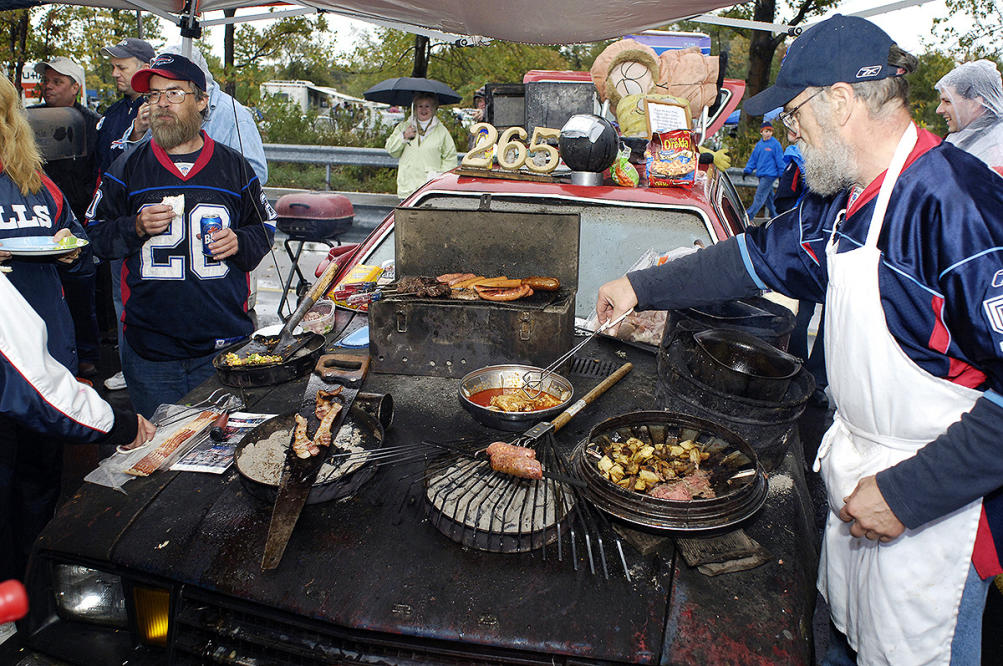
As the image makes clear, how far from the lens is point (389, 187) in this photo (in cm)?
1551

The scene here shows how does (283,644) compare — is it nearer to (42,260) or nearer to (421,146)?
(42,260)

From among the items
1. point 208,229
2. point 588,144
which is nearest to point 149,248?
point 208,229

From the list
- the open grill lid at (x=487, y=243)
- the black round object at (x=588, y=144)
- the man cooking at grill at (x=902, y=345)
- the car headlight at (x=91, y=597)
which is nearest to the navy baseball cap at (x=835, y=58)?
the man cooking at grill at (x=902, y=345)

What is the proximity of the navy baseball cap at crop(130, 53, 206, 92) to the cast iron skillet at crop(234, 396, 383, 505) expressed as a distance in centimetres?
228

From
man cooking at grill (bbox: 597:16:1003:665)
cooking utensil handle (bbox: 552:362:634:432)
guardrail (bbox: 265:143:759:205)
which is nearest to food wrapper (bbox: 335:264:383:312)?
cooking utensil handle (bbox: 552:362:634:432)

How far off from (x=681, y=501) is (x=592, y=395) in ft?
3.19

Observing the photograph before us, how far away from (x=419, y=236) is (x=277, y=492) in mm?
1875

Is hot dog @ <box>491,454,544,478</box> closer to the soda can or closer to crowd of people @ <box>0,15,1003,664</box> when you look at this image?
crowd of people @ <box>0,15,1003,664</box>

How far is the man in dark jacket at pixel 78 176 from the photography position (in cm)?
570

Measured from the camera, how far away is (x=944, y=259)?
1663mm

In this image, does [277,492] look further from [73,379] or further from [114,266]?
[114,266]

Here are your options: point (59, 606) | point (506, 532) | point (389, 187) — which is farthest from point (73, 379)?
point (389, 187)

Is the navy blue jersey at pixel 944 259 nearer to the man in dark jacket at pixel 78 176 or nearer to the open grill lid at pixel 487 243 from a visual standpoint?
the open grill lid at pixel 487 243

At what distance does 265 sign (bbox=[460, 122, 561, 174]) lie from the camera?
417 centimetres
